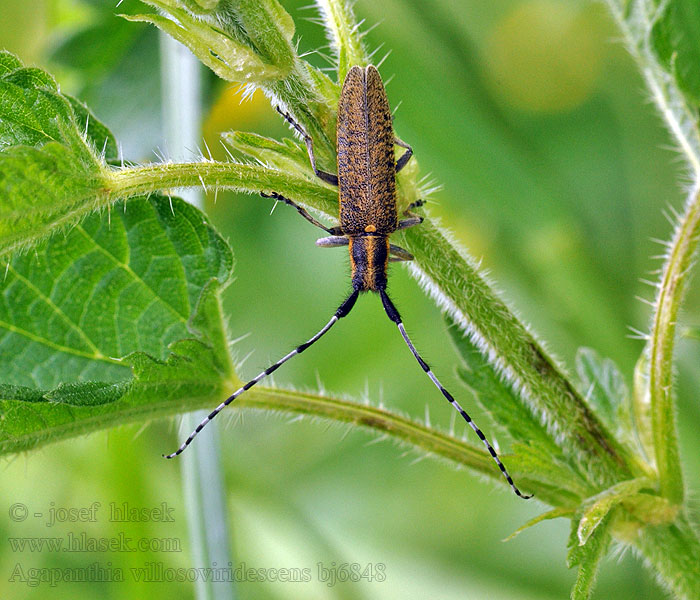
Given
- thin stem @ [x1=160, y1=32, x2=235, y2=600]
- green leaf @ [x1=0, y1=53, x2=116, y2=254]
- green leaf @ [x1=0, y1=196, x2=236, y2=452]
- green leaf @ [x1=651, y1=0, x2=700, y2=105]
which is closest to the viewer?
green leaf @ [x1=0, y1=53, x2=116, y2=254]

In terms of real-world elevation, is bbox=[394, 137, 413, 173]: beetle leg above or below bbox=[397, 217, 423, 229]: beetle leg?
above

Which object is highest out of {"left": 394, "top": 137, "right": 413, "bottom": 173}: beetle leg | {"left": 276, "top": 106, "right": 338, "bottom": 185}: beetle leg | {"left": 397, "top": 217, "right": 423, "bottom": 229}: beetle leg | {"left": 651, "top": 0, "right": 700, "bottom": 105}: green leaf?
{"left": 651, "top": 0, "right": 700, "bottom": 105}: green leaf

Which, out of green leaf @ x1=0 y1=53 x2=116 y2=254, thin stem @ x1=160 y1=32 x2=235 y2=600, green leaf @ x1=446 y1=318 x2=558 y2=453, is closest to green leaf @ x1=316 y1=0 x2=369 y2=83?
green leaf @ x1=0 y1=53 x2=116 y2=254

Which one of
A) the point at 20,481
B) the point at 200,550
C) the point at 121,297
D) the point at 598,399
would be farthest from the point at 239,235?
the point at 598,399

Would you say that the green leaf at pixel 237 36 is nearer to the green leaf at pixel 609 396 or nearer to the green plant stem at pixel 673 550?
the green leaf at pixel 609 396

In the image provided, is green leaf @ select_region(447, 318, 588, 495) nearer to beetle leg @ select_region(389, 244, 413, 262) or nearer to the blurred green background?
beetle leg @ select_region(389, 244, 413, 262)
